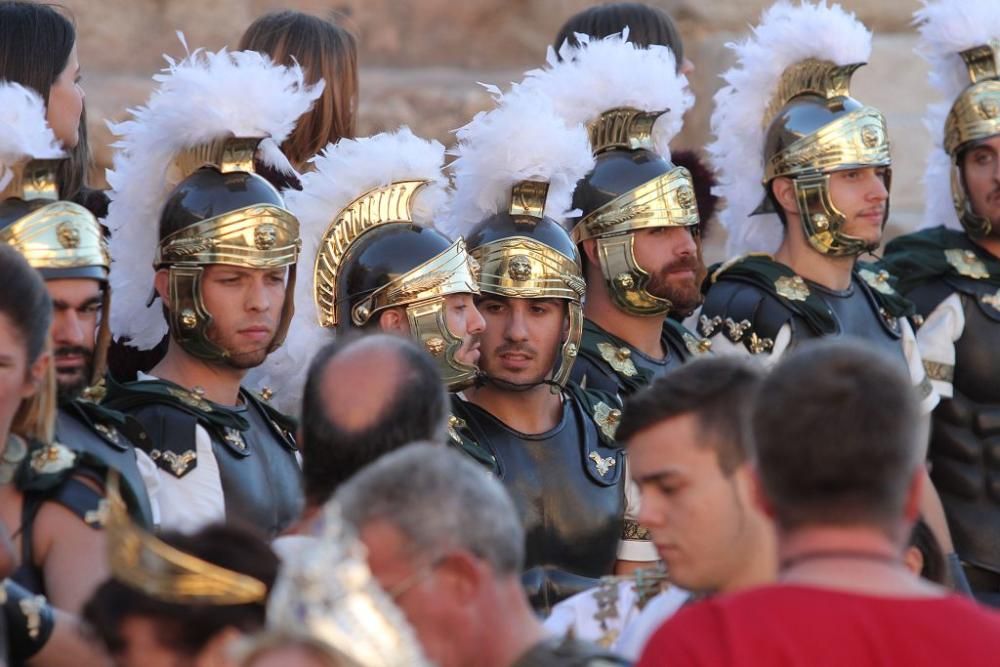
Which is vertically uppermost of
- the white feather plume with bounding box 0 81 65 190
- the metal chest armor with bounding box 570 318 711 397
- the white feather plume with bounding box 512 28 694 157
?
the white feather plume with bounding box 512 28 694 157

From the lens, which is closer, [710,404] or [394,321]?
[710,404]

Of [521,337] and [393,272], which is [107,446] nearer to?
[393,272]

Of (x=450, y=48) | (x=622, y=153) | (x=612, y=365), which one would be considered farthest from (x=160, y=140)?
(x=450, y=48)

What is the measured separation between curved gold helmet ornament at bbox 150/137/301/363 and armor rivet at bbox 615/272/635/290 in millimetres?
1308

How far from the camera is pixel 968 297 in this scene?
706 centimetres

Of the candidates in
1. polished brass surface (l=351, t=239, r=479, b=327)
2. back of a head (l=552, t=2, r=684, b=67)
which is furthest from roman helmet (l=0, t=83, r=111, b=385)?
back of a head (l=552, t=2, r=684, b=67)

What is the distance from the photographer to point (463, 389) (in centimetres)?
555

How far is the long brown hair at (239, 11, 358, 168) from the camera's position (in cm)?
635

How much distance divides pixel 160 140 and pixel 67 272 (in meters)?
0.74

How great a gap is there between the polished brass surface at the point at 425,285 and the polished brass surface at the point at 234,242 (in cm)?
33

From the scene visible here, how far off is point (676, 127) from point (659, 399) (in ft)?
10.5

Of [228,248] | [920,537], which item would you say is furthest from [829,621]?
[228,248]

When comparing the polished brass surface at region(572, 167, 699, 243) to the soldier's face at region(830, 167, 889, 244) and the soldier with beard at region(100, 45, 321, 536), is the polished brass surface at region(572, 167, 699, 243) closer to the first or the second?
the soldier's face at region(830, 167, 889, 244)

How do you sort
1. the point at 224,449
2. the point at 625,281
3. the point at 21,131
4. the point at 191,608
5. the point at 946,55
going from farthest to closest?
the point at 946,55 → the point at 625,281 → the point at 224,449 → the point at 21,131 → the point at 191,608
